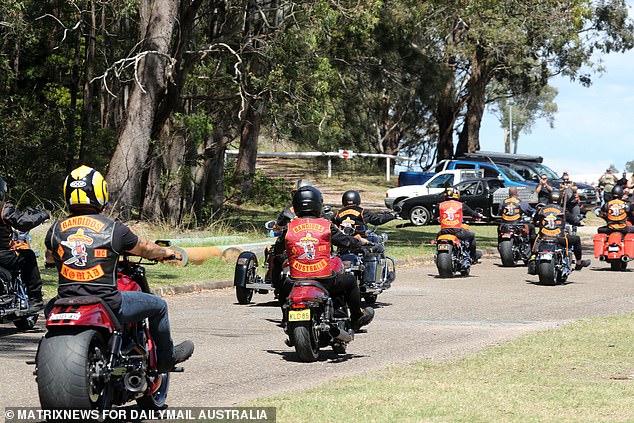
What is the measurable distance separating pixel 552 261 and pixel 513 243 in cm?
435

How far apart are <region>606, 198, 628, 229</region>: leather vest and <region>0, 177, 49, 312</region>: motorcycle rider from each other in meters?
14.0

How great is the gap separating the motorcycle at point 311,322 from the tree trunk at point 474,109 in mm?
42065

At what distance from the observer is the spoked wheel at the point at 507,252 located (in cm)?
2484

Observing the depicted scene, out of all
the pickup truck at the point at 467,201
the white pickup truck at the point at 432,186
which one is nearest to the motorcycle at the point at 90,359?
the pickup truck at the point at 467,201

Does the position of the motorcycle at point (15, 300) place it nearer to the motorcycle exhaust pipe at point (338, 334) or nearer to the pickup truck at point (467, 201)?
the motorcycle exhaust pipe at point (338, 334)

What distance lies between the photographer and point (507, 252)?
2484 centimetres

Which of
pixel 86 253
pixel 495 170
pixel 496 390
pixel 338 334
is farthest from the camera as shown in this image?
pixel 495 170

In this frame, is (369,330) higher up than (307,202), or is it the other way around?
(307,202)

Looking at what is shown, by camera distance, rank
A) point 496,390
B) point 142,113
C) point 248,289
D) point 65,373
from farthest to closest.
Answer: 1. point 142,113
2. point 248,289
3. point 496,390
4. point 65,373

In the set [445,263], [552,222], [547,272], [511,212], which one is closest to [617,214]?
[511,212]

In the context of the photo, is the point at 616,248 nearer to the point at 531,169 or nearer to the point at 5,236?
the point at 5,236

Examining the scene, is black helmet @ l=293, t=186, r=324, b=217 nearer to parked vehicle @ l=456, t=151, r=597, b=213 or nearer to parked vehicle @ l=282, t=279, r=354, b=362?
parked vehicle @ l=282, t=279, r=354, b=362

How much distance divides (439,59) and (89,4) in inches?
825

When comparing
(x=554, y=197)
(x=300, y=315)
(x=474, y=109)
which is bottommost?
(x=300, y=315)
